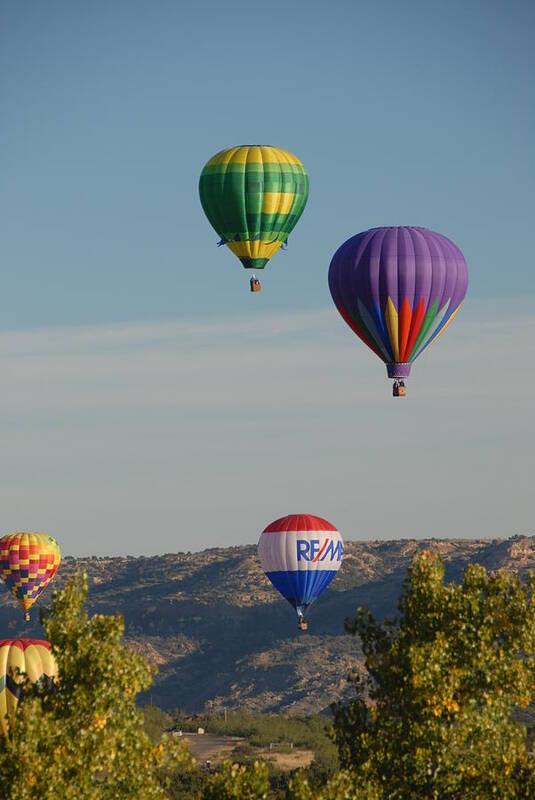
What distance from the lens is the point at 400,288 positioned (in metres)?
77.3

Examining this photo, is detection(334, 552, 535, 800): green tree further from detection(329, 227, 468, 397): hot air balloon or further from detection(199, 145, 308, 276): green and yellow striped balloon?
detection(199, 145, 308, 276): green and yellow striped balloon

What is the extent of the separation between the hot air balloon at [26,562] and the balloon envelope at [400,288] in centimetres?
4553

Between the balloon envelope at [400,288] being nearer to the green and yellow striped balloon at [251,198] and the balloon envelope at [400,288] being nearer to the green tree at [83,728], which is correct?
the green and yellow striped balloon at [251,198]

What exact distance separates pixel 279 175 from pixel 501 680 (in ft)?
163

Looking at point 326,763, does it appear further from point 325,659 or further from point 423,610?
point 325,659

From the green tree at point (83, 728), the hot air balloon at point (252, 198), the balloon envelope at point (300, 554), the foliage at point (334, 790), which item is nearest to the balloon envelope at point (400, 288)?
the hot air balloon at point (252, 198)

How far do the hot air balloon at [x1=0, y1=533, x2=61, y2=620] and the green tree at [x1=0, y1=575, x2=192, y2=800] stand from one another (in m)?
79.0

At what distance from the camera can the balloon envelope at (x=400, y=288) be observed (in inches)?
3049

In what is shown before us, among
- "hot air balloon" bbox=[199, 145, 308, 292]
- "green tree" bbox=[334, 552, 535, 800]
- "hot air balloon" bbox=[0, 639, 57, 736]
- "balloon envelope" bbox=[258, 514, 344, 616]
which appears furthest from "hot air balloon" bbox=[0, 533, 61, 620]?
"green tree" bbox=[334, 552, 535, 800]

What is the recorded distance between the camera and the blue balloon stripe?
94.1 m

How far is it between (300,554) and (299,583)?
7.34 feet

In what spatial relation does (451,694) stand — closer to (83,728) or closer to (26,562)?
(83,728)

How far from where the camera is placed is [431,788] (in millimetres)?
38875

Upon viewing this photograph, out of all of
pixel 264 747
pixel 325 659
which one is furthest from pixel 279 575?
pixel 325 659
